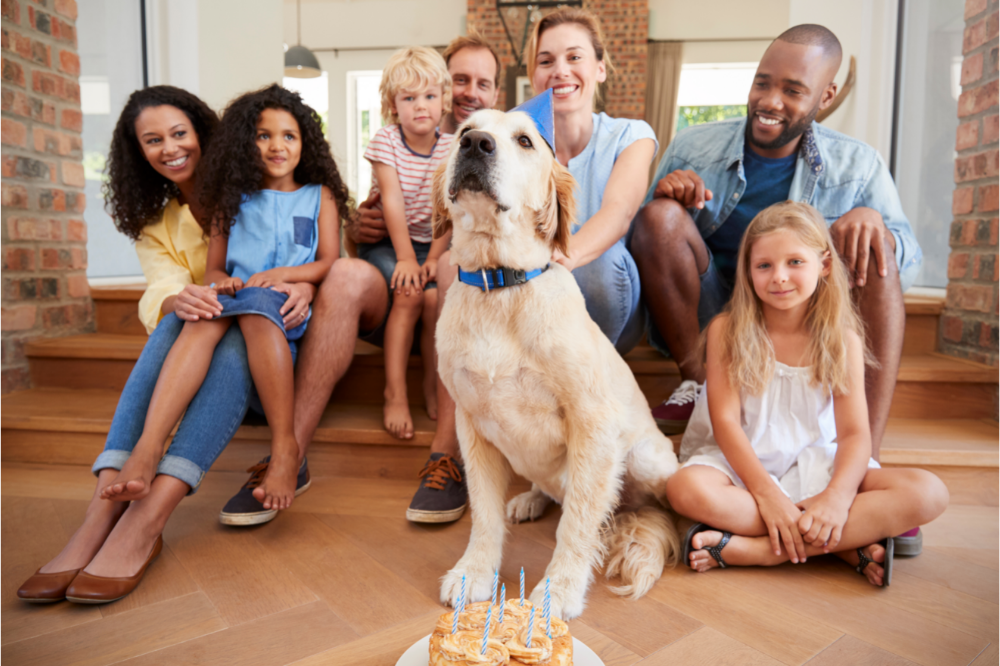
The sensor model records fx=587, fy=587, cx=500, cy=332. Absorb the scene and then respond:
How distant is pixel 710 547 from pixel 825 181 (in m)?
1.24

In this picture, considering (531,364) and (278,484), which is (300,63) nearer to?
(278,484)

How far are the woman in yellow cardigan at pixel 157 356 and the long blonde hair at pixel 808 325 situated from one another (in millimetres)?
1190

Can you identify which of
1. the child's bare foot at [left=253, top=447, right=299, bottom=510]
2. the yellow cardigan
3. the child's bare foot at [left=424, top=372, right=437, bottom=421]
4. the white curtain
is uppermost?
the white curtain

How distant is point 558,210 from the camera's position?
1281mm

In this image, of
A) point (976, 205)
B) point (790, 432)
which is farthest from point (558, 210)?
point (976, 205)

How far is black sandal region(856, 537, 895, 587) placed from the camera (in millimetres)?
1262

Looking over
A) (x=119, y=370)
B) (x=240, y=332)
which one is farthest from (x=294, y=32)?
(x=240, y=332)

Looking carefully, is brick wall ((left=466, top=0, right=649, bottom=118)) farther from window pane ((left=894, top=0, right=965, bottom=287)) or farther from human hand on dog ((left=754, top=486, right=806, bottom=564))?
human hand on dog ((left=754, top=486, right=806, bottom=564))

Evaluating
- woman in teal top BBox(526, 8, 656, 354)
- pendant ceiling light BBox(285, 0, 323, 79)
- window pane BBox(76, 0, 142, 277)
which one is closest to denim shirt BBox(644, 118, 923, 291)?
woman in teal top BBox(526, 8, 656, 354)

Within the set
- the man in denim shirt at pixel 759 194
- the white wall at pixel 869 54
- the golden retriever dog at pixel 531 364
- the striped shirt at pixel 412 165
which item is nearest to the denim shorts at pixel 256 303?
the golden retriever dog at pixel 531 364

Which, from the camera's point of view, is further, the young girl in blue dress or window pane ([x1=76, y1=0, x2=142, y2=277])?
window pane ([x1=76, y1=0, x2=142, y2=277])

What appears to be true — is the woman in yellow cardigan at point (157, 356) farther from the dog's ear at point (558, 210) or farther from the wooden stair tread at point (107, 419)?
the dog's ear at point (558, 210)

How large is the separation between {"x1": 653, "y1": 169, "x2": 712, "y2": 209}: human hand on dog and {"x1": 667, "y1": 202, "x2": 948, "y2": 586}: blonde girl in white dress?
1.16 feet

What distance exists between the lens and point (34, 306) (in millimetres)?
2375
